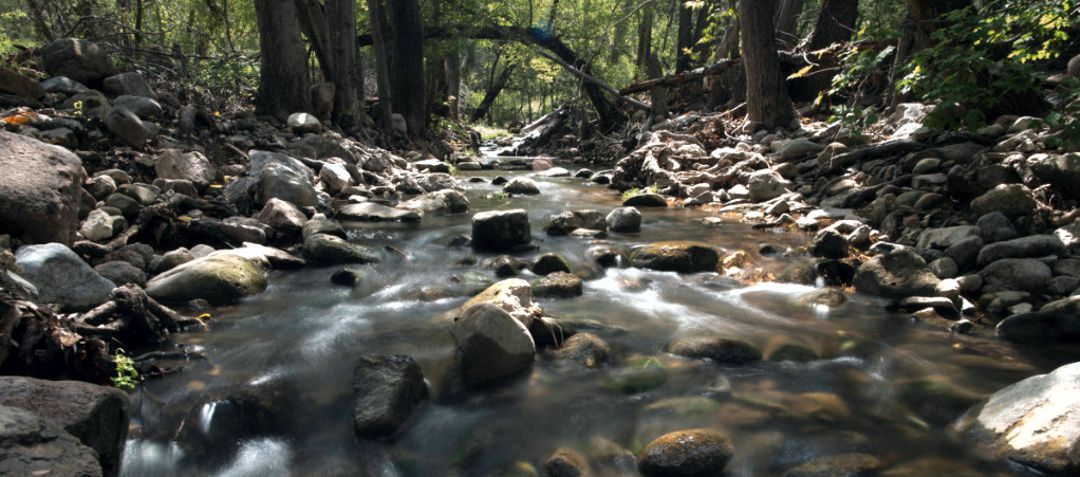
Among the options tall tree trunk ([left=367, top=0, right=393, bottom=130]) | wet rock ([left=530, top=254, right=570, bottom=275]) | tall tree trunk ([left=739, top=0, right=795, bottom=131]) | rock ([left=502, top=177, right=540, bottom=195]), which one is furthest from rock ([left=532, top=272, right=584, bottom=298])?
tall tree trunk ([left=367, top=0, right=393, bottom=130])

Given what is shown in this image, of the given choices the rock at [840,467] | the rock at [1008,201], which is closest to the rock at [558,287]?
the rock at [840,467]

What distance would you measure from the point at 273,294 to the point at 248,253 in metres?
0.81

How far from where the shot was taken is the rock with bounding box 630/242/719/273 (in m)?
6.78

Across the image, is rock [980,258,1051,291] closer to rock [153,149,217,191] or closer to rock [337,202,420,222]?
rock [337,202,420,222]

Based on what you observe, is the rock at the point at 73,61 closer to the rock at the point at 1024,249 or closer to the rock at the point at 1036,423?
the rock at the point at 1036,423

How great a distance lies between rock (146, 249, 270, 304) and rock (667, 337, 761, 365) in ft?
12.0

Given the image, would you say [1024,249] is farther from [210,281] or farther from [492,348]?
[210,281]

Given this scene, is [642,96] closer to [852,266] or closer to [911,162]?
[911,162]

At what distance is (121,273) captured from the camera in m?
5.19

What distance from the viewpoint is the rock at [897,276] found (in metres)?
5.58

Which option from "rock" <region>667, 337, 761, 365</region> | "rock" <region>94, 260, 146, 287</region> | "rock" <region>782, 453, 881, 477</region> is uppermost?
"rock" <region>94, 260, 146, 287</region>

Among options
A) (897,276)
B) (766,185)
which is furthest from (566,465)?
(766,185)

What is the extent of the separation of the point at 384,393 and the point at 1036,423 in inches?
136

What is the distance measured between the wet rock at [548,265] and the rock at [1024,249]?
12.4 feet
